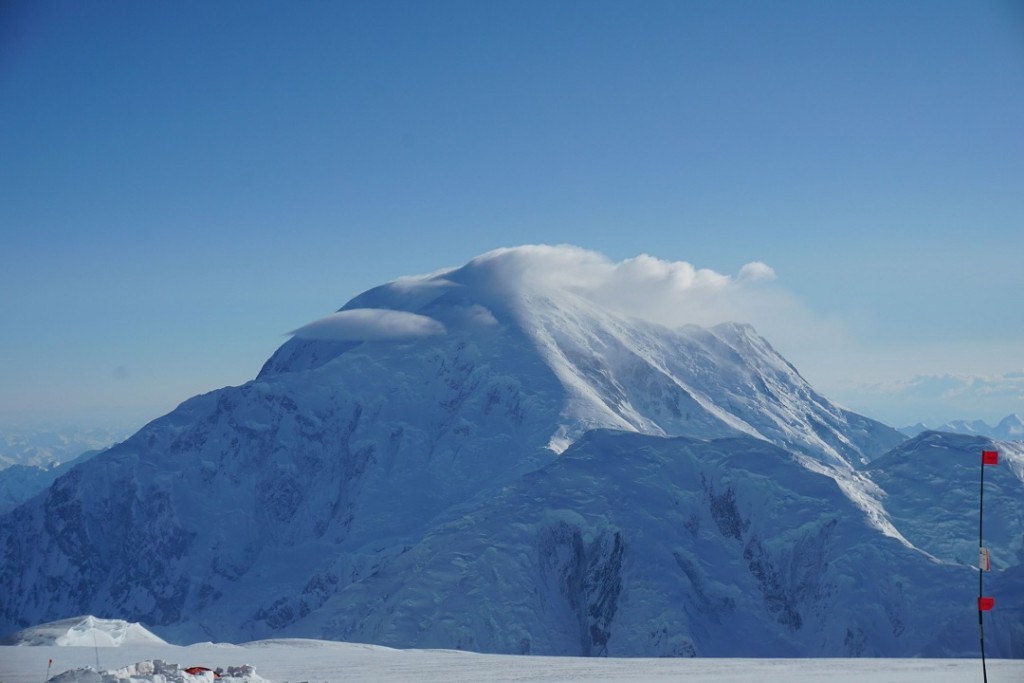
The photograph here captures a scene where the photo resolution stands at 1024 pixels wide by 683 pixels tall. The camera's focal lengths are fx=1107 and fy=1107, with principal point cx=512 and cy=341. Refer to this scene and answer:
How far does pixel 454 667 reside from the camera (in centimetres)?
11388

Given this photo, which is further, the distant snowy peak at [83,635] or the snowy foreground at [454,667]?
the distant snowy peak at [83,635]

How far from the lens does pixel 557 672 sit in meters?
109

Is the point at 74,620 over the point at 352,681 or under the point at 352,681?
under

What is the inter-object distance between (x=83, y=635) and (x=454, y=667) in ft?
285

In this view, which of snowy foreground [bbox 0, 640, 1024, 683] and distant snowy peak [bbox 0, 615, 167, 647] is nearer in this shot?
snowy foreground [bbox 0, 640, 1024, 683]

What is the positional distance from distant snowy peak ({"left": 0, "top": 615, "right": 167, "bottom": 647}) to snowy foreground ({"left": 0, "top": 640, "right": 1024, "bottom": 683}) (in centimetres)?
3655

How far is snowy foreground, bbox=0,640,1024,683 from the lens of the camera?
3880 inches

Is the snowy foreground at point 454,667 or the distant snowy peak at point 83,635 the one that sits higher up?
the snowy foreground at point 454,667

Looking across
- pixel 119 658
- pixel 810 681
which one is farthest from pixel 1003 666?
pixel 119 658

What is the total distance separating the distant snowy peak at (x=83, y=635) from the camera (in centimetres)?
16725

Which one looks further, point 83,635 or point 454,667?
point 83,635

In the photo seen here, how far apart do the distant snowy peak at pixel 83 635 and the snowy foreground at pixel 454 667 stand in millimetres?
36546

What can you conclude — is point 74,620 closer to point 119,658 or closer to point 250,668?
point 119,658

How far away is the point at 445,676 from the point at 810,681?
3272 cm
